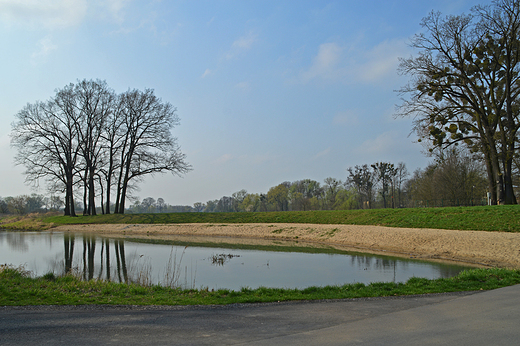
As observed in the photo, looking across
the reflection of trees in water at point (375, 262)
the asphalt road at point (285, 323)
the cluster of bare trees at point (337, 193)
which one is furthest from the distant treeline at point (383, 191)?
the asphalt road at point (285, 323)

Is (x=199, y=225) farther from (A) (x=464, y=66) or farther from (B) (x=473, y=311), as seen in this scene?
(B) (x=473, y=311)

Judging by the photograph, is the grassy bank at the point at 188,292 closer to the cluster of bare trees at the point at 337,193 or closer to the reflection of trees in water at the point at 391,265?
the reflection of trees in water at the point at 391,265

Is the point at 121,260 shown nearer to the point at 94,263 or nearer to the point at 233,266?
the point at 94,263

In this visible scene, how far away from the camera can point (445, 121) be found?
26.7 meters

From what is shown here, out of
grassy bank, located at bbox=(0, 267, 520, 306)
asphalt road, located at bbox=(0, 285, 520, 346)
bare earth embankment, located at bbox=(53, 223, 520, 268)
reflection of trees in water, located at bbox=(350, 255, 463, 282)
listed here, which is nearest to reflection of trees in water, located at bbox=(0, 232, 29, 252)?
bare earth embankment, located at bbox=(53, 223, 520, 268)

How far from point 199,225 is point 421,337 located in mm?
31225

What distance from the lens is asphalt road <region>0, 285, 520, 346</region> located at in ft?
15.9

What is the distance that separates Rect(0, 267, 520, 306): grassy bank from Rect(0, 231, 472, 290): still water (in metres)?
1.60

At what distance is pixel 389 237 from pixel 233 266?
→ 11.2 meters

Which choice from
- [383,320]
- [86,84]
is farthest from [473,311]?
[86,84]

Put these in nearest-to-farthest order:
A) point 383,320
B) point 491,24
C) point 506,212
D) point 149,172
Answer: point 383,320 < point 506,212 < point 491,24 < point 149,172

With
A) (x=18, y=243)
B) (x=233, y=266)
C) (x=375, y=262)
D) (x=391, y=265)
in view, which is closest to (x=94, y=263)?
(x=233, y=266)

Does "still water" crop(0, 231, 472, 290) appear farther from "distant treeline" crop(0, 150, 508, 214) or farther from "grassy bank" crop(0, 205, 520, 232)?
"distant treeline" crop(0, 150, 508, 214)

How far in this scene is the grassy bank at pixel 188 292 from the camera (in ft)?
25.2
